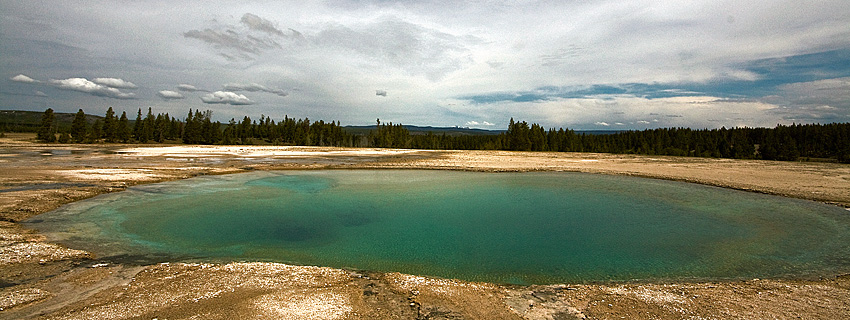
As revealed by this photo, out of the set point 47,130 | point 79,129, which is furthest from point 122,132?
point 47,130

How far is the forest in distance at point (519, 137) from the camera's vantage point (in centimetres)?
7844

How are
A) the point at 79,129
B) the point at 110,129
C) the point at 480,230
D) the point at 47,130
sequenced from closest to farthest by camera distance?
the point at 480,230 → the point at 47,130 → the point at 79,129 → the point at 110,129

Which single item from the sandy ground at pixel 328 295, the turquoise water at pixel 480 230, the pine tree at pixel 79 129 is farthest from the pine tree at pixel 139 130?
the sandy ground at pixel 328 295

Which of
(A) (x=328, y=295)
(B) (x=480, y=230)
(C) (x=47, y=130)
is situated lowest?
(B) (x=480, y=230)

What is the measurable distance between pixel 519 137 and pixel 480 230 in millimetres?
88552

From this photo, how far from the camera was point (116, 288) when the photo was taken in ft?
23.0

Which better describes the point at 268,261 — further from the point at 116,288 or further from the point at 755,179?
the point at 755,179

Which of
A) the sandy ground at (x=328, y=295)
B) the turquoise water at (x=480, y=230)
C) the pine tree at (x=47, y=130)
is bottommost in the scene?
the turquoise water at (x=480, y=230)

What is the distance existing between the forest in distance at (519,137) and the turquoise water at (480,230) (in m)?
78.7

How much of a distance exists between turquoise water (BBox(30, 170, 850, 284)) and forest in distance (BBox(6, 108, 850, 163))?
7872cm

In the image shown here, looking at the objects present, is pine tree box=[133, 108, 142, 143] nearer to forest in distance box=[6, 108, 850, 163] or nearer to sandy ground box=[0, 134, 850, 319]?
forest in distance box=[6, 108, 850, 163]

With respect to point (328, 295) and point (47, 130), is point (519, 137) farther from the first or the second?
point (47, 130)

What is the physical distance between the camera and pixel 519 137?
323ft

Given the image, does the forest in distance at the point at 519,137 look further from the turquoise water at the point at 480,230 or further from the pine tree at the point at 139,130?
the turquoise water at the point at 480,230
